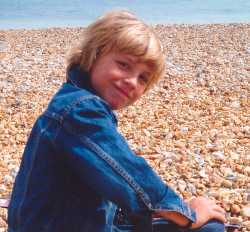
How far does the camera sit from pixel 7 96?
26.3 feet

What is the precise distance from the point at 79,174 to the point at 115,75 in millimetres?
403

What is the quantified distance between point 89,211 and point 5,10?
3111cm

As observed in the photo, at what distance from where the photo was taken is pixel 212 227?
2441 millimetres

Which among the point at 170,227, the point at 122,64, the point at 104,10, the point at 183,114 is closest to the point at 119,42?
the point at 122,64

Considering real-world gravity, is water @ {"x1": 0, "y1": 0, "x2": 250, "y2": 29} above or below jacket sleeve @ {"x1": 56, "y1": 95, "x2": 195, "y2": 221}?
below

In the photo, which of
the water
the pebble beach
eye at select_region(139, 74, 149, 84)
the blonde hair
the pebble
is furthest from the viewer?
the water

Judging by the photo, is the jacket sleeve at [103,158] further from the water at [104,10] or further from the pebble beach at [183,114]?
the water at [104,10]

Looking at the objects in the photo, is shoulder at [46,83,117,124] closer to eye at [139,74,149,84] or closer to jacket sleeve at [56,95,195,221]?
jacket sleeve at [56,95,195,221]

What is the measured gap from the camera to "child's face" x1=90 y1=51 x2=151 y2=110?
221cm

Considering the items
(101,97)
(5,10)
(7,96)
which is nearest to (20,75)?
(7,96)

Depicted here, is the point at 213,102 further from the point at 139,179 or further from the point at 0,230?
the point at 139,179

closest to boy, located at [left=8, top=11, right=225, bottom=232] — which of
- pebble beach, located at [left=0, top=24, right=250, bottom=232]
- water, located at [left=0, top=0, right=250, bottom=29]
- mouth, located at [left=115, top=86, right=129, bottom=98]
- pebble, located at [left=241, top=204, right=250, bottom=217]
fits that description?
mouth, located at [left=115, top=86, right=129, bottom=98]

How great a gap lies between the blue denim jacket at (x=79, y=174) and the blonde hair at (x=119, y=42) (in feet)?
0.31

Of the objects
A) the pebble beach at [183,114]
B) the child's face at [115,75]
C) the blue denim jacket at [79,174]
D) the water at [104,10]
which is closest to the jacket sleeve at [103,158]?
the blue denim jacket at [79,174]
